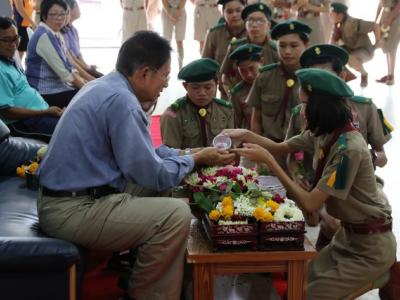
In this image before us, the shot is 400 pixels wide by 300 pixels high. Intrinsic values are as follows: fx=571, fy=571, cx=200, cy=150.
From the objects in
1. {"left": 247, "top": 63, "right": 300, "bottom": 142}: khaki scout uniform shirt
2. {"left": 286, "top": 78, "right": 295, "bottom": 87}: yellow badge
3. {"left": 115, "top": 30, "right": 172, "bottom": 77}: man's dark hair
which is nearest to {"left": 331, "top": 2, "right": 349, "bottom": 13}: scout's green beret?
{"left": 247, "top": 63, "right": 300, "bottom": 142}: khaki scout uniform shirt

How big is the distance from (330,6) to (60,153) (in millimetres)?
6040

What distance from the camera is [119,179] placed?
225 centimetres

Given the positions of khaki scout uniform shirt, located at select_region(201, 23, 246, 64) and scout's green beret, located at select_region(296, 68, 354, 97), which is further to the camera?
khaki scout uniform shirt, located at select_region(201, 23, 246, 64)

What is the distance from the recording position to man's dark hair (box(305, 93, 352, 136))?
92.4 inches

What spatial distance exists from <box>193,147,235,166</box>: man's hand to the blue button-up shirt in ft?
1.25

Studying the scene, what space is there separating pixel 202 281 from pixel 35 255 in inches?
24.2

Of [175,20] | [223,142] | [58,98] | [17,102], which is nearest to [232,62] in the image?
[58,98]

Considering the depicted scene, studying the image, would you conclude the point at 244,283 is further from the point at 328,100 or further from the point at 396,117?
the point at 396,117

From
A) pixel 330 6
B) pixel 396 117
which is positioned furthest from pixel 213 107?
pixel 330 6

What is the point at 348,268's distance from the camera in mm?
2391

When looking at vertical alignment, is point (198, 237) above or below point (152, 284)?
above

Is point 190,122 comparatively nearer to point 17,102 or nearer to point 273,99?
point 273,99

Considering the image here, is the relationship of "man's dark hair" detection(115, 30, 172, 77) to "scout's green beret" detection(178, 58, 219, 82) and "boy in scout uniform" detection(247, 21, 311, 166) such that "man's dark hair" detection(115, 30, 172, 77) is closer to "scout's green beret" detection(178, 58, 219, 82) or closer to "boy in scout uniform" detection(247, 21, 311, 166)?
"scout's green beret" detection(178, 58, 219, 82)

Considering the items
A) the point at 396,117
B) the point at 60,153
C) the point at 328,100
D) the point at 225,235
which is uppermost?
the point at 328,100
